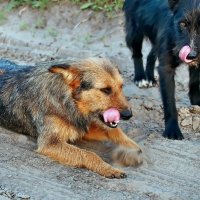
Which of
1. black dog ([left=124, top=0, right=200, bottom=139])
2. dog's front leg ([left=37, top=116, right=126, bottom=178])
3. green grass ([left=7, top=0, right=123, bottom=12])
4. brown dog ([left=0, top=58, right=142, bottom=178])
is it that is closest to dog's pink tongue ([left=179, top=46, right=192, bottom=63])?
black dog ([left=124, top=0, right=200, bottom=139])

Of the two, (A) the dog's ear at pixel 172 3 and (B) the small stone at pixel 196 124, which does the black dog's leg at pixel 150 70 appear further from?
(A) the dog's ear at pixel 172 3

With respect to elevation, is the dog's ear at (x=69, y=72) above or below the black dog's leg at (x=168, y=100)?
above

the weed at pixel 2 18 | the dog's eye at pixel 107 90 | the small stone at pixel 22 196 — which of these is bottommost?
the weed at pixel 2 18

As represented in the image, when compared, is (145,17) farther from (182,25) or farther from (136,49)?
(182,25)

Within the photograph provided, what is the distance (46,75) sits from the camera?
7102mm

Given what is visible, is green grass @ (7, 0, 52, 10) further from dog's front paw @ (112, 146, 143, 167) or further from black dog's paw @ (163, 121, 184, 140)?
→ dog's front paw @ (112, 146, 143, 167)

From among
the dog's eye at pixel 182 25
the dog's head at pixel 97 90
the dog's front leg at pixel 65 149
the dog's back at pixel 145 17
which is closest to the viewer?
the dog's front leg at pixel 65 149

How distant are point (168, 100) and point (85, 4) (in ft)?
16.6

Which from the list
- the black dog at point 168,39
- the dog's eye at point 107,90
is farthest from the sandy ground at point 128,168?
the dog's eye at point 107,90

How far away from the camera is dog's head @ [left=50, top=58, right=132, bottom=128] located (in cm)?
654

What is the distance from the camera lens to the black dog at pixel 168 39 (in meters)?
6.95

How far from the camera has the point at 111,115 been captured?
6.54 metres

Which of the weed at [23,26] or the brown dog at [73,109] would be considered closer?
the brown dog at [73,109]

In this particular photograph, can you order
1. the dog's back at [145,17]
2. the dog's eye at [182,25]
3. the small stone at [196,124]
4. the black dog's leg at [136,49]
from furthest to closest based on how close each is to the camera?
the black dog's leg at [136,49]
the dog's back at [145,17]
the small stone at [196,124]
the dog's eye at [182,25]
